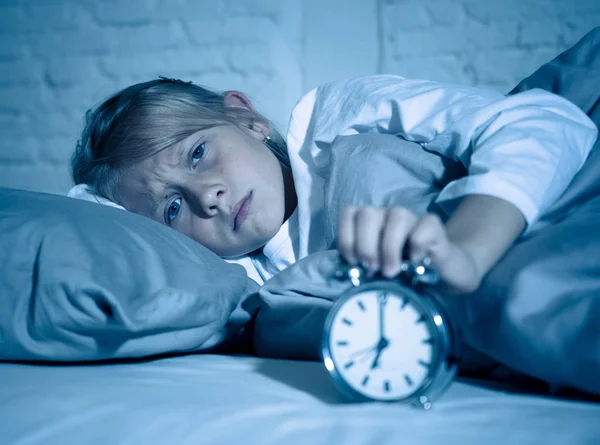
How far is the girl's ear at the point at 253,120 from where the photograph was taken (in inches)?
51.4

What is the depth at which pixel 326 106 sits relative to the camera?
109cm

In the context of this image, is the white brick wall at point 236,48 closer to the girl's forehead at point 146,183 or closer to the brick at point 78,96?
the brick at point 78,96

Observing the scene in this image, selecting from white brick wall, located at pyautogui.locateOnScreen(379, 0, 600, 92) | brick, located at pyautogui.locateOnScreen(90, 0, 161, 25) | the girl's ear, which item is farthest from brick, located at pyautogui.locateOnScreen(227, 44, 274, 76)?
the girl's ear

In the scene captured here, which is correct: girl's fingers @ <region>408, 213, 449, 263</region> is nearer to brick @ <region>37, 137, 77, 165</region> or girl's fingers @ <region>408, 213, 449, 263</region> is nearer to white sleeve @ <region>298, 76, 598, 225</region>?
white sleeve @ <region>298, 76, 598, 225</region>

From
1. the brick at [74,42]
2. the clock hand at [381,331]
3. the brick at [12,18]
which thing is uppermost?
the brick at [12,18]

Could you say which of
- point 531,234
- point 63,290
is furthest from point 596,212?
point 63,290

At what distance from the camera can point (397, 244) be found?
1.66 ft

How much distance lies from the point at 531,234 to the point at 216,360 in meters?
0.46

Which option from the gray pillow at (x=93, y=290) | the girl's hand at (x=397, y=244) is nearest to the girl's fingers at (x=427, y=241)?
the girl's hand at (x=397, y=244)

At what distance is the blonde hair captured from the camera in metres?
1.15

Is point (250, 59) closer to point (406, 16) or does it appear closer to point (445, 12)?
point (406, 16)

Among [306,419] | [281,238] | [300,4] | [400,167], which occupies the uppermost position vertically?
[300,4]

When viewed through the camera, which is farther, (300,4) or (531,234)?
(300,4)

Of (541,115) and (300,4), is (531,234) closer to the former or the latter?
(541,115)
